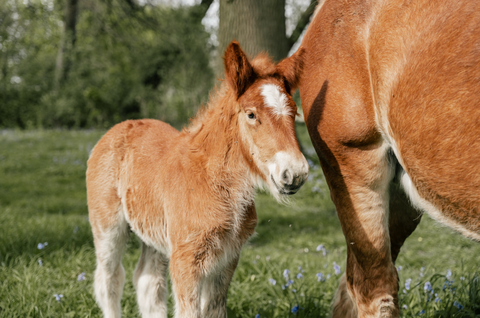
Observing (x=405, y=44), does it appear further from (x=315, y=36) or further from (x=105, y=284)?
(x=105, y=284)

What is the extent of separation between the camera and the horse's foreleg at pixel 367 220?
7.94 feet

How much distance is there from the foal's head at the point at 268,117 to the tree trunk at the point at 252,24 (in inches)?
138

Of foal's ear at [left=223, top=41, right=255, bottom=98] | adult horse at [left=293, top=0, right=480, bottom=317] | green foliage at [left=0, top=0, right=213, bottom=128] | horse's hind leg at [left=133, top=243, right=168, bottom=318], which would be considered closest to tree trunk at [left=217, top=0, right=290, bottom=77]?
horse's hind leg at [left=133, top=243, right=168, bottom=318]

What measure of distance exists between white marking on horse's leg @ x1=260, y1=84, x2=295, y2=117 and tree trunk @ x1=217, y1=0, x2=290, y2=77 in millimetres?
3683

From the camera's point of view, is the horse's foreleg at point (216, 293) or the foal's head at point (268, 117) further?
the horse's foreleg at point (216, 293)

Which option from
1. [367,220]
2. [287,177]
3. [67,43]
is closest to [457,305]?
[367,220]

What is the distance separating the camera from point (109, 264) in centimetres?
323

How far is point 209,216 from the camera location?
99.3 inches

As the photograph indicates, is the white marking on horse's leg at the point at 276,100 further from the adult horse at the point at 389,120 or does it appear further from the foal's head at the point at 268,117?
the adult horse at the point at 389,120

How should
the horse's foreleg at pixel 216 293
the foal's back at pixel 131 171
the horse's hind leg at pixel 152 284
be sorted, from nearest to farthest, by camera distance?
the horse's foreleg at pixel 216 293 → the foal's back at pixel 131 171 → the horse's hind leg at pixel 152 284

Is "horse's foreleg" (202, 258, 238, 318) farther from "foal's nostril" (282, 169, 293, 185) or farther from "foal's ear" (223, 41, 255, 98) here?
"foal's ear" (223, 41, 255, 98)

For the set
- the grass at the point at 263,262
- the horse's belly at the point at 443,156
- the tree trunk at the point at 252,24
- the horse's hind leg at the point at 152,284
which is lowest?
the grass at the point at 263,262

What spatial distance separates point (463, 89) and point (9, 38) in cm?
2670

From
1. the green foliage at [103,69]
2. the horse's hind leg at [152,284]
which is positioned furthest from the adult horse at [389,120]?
the green foliage at [103,69]
